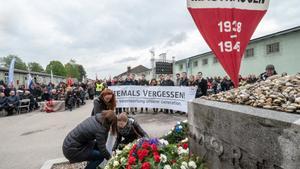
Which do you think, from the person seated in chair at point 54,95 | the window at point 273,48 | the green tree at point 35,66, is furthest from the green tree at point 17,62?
the window at point 273,48

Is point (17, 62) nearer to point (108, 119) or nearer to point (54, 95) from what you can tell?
point (54, 95)

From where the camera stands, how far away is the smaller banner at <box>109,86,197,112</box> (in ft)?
36.4

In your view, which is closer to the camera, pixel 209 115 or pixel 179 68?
pixel 209 115

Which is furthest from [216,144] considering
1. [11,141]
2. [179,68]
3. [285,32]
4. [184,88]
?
[179,68]

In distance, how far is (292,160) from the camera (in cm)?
162

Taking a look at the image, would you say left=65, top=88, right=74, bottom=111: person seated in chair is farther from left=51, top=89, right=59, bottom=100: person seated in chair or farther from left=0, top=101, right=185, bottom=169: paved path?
left=0, top=101, right=185, bottom=169: paved path

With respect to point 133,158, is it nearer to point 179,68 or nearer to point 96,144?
point 96,144

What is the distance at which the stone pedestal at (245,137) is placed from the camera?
1.66 meters

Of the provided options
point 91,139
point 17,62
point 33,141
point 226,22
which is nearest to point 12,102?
point 33,141

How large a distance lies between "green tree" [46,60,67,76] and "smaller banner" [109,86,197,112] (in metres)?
83.4

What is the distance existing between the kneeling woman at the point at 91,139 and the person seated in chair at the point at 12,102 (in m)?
12.2

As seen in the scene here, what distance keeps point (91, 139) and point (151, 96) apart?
7701mm

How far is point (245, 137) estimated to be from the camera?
206 centimetres

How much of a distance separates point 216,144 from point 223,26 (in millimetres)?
1284
